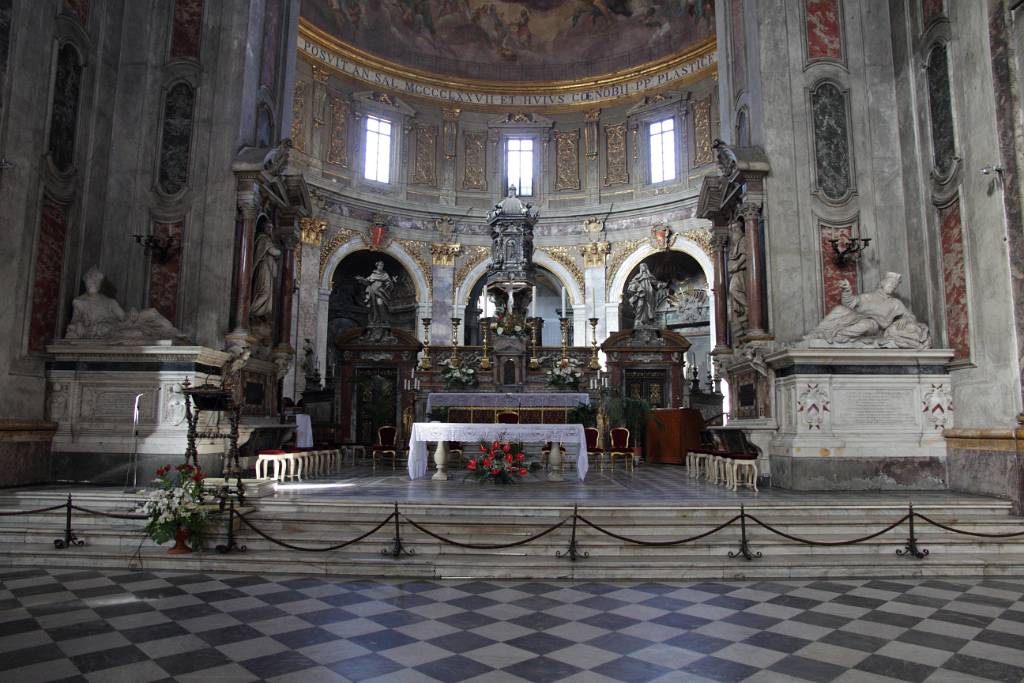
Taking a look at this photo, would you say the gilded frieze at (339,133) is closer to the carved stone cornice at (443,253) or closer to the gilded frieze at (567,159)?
the carved stone cornice at (443,253)

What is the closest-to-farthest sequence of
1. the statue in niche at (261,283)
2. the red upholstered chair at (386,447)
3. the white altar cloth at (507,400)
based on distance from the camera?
1. the statue in niche at (261,283)
2. the red upholstered chair at (386,447)
3. the white altar cloth at (507,400)

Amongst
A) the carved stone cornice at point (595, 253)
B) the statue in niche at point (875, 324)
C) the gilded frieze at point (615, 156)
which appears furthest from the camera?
the gilded frieze at point (615, 156)

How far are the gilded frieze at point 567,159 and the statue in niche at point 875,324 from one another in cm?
1536

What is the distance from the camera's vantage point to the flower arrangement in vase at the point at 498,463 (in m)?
9.98

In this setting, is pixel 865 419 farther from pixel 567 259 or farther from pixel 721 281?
pixel 567 259

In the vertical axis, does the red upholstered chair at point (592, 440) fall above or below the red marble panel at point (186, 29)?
below

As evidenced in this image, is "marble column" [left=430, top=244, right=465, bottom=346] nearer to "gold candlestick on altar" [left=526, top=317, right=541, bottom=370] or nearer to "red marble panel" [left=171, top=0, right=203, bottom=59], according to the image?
"gold candlestick on altar" [left=526, top=317, right=541, bottom=370]

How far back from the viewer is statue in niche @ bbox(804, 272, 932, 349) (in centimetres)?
966

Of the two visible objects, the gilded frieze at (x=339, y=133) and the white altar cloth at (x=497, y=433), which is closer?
the white altar cloth at (x=497, y=433)

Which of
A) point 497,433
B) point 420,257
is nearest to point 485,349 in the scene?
point 497,433

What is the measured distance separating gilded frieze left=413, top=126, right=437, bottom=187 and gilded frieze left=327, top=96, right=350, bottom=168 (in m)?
2.50

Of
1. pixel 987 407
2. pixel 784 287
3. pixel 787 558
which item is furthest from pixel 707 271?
pixel 787 558

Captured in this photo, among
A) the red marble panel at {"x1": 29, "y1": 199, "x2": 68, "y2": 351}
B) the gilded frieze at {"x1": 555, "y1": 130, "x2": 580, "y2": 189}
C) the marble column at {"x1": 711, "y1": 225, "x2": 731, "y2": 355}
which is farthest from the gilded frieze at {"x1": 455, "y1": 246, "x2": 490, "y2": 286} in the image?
the red marble panel at {"x1": 29, "y1": 199, "x2": 68, "y2": 351}

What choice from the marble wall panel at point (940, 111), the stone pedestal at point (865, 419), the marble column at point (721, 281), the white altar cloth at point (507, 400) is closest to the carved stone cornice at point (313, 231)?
the white altar cloth at point (507, 400)
